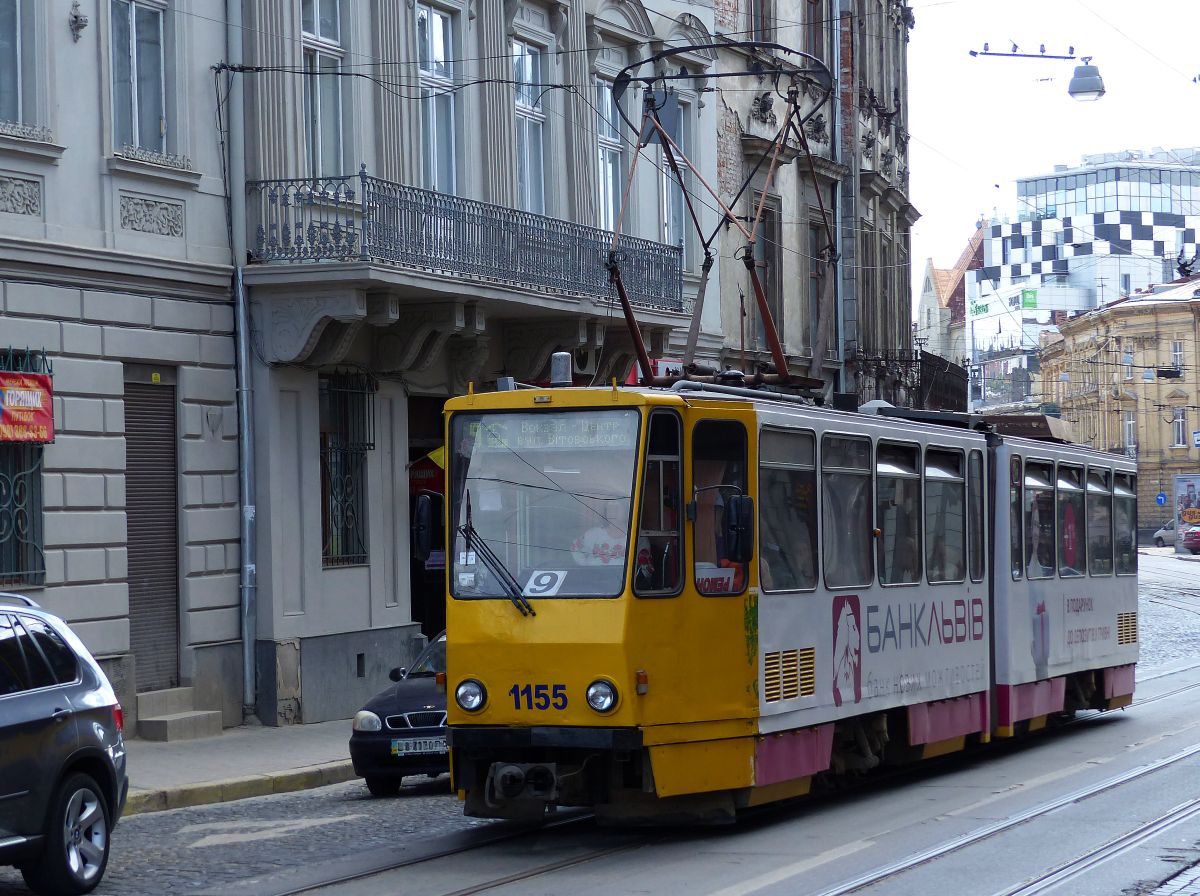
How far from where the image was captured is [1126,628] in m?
20.3

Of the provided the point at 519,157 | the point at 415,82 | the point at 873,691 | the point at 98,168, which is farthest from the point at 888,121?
the point at 873,691

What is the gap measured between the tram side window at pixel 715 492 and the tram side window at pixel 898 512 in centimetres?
235

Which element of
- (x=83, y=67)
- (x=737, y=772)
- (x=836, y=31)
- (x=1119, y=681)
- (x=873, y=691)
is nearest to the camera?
(x=737, y=772)

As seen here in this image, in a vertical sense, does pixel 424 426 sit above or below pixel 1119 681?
above

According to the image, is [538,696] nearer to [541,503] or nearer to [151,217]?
[541,503]

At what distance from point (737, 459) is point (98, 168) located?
850cm

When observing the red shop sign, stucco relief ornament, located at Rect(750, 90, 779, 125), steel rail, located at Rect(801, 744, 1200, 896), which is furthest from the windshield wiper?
stucco relief ornament, located at Rect(750, 90, 779, 125)

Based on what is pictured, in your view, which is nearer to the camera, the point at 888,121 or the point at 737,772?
the point at 737,772

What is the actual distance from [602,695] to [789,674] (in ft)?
5.69

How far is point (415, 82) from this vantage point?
22062 mm

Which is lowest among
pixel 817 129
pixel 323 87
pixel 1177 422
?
pixel 1177 422

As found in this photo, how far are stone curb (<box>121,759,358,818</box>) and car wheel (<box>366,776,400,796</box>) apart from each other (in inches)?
38.7

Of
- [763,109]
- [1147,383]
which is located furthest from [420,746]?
[1147,383]

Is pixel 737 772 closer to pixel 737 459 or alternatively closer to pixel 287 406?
pixel 737 459
